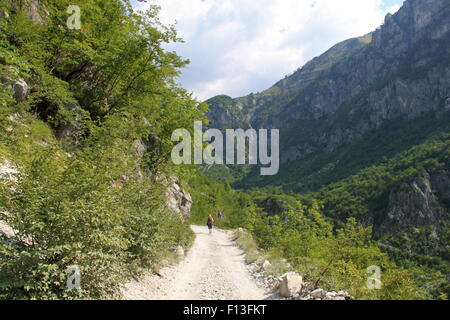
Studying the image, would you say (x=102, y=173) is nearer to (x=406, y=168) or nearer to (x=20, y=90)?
(x=20, y=90)

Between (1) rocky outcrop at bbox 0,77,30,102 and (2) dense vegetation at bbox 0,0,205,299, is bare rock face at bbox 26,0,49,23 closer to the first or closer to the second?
(2) dense vegetation at bbox 0,0,205,299

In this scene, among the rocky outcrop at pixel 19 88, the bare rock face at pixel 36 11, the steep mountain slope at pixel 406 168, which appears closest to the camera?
the rocky outcrop at pixel 19 88

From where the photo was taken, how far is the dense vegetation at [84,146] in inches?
179

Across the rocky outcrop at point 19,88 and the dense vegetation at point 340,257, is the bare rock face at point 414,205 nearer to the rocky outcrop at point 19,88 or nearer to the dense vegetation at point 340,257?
the dense vegetation at point 340,257

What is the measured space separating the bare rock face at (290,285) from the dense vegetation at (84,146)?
12.8ft

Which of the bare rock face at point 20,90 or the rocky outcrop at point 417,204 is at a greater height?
the bare rock face at point 20,90

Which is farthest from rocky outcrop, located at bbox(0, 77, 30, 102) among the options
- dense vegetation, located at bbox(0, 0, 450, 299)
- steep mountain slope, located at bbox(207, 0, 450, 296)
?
steep mountain slope, located at bbox(207, 0, 450, 296)

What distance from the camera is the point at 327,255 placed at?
8445 millimetres

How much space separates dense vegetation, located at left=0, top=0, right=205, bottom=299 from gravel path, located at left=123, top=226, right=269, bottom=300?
2.08 feet

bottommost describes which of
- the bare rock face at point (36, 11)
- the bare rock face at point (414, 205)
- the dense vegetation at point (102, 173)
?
the bare rock face at point (414, 205)

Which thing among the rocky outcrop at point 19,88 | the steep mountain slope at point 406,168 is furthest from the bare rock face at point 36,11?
the steep mountain slope at point 406,168
